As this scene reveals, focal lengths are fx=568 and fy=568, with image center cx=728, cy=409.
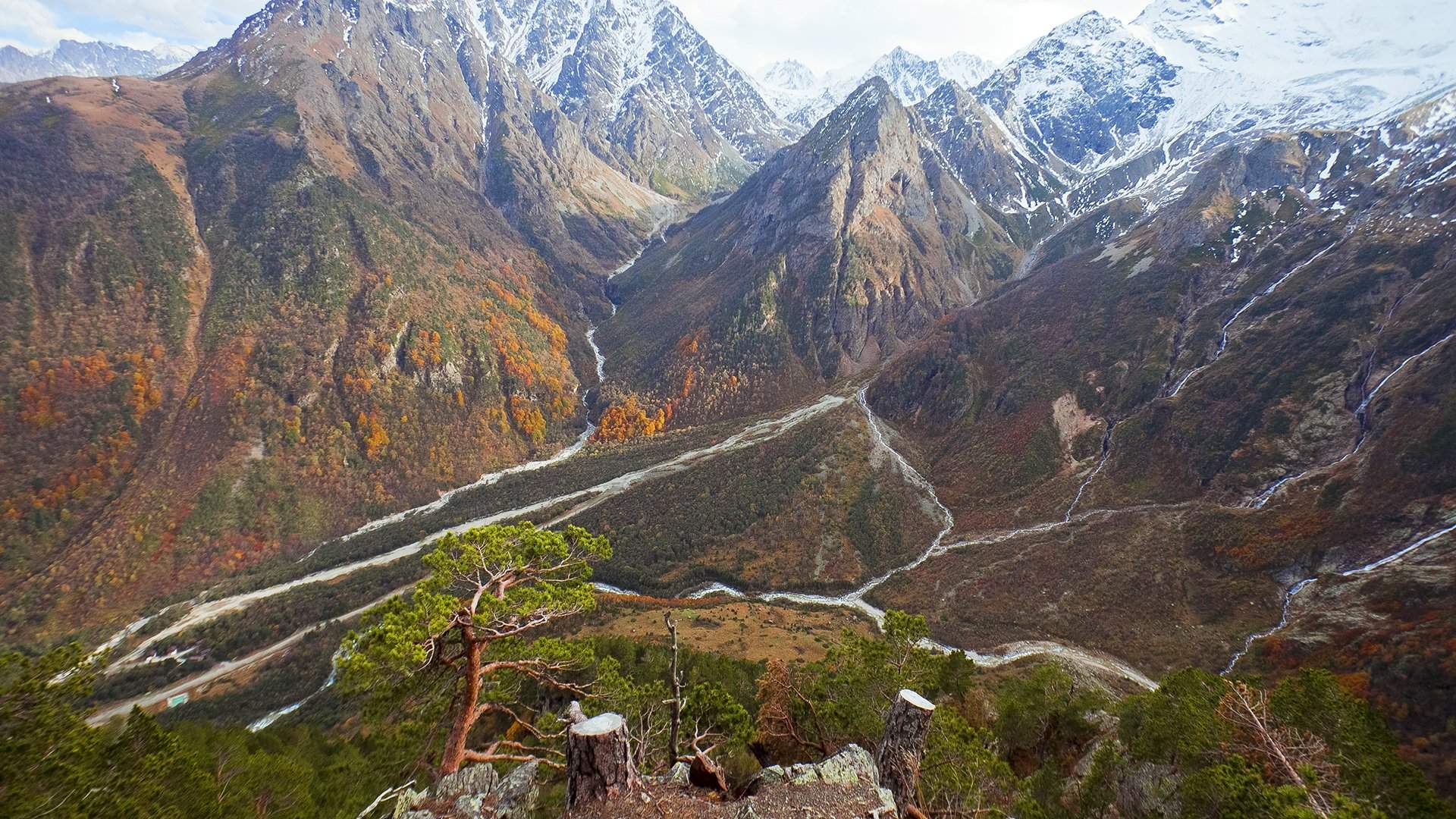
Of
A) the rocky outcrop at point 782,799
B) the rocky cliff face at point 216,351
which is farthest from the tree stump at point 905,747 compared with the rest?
the rocky cliff face at point 216,351

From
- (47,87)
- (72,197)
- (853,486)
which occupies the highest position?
(47,87)

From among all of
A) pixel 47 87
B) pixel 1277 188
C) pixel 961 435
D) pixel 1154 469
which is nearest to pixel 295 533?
pixel 961 435

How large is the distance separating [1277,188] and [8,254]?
300 metres

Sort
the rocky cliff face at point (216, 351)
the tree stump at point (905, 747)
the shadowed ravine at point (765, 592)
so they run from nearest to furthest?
1. the tree stump at point (905, 747)
2. the shadowed ravine at point (765, 592)
3. the rocky cliff face at point (216, 351)

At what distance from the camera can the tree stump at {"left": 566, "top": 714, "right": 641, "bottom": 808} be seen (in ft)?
33.0

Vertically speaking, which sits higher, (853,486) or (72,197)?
(72,197)

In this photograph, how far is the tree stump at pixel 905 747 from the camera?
44.3 feet

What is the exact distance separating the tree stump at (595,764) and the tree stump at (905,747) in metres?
6.92

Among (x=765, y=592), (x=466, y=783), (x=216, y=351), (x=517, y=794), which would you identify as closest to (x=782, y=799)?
(x=517, y=794)

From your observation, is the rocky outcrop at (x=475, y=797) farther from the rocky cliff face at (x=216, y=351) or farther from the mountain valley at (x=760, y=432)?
the rocky cliff face at (x=216, y=351)

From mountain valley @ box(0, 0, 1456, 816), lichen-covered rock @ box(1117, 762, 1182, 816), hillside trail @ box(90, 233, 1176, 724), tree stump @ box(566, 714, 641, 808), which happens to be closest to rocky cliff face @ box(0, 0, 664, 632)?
mountain valley @ box(0, 0, 1456, 816)

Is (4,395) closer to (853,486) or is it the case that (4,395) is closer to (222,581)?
(222,581)

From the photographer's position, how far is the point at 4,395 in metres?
100

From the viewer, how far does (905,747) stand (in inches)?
537
